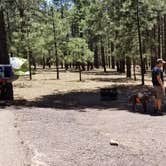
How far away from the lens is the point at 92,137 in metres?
11.7

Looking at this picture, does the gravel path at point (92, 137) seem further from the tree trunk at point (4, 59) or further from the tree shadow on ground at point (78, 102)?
the tree trunk at point (4, 59)

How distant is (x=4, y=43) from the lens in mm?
22344

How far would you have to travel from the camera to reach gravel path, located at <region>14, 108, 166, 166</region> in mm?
9047

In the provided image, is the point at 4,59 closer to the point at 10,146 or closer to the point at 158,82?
the point at 158,82

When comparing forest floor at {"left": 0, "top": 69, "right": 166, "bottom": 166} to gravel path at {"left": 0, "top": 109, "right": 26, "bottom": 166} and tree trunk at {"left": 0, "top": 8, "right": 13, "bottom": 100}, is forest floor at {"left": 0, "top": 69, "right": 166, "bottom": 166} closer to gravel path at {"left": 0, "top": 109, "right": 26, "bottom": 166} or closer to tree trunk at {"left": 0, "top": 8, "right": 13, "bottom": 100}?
gravel path at {"left": 0, "top": 109, "right": 26, "bottom": 166}

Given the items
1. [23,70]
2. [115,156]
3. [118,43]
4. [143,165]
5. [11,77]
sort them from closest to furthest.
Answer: [143,165] < [115,156] < [11,77] < [118,43] < [23,70]

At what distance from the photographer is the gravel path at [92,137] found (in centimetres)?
905

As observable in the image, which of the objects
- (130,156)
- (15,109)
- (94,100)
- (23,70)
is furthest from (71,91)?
(23,70)

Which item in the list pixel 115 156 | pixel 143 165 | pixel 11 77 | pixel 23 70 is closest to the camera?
pixel 143 165

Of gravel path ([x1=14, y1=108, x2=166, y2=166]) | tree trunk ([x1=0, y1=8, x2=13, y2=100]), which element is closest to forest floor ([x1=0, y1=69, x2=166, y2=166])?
gravel path ([x1=14, y1=108, x2=166, y2=166])

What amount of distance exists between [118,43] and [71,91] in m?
10.3

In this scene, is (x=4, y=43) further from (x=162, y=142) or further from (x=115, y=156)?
(x=115, y=156)

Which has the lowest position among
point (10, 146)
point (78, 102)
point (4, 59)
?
point (78, 102)

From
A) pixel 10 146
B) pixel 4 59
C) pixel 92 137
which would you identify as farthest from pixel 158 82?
pixel 10 146
